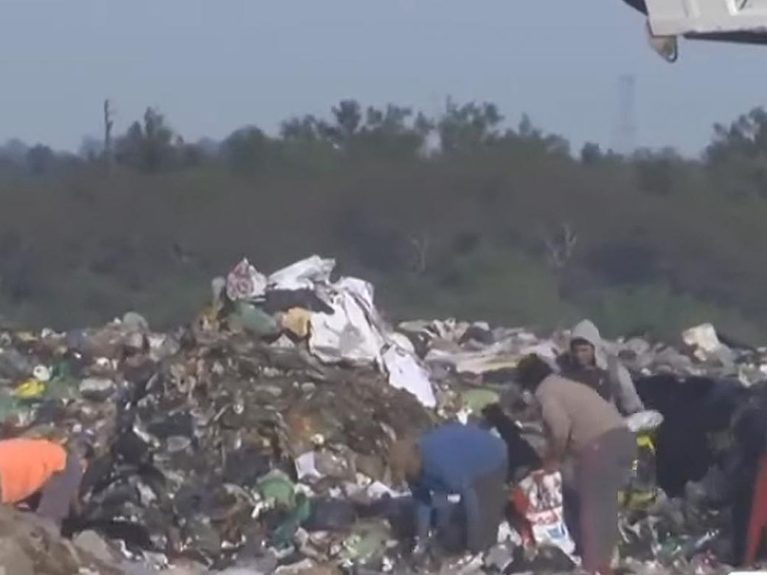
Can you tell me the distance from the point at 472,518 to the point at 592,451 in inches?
31.0

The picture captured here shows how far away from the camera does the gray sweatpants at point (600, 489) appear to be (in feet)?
37.5

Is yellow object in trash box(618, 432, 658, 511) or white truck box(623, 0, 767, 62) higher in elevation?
white truck box(623, 0, 767, 62)

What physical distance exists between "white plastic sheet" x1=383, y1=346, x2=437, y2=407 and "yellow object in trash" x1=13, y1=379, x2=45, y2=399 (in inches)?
118

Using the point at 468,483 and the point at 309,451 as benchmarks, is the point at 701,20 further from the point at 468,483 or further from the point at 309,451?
the point at 309,451

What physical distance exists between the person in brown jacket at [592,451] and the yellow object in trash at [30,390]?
689cm

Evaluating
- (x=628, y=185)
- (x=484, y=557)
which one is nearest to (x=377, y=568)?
(x=484, y=557)

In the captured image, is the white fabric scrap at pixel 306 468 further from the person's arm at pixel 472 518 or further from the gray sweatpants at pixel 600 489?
the gray sweatpants at pixel 600 489

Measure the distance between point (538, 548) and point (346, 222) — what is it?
1232cm

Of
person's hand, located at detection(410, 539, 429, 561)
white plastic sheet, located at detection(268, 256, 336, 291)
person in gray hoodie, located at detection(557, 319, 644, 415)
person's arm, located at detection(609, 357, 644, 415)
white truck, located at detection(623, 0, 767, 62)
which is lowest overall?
person's hand, located at detection(410, 539, 429, 561)

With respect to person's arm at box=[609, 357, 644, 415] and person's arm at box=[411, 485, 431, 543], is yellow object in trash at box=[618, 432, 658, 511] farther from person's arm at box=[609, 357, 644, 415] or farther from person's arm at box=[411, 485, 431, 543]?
person's arm at box=[411, 485, 431, 543]

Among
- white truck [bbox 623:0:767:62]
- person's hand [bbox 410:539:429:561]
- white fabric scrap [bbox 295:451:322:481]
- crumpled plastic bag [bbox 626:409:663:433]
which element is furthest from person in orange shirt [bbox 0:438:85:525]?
white truck [bbox 623:0:767:62]

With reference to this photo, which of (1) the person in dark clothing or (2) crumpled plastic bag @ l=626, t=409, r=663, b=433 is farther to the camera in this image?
(2) crumpled plastic bag @ l=626, t=409, r=663, b=433

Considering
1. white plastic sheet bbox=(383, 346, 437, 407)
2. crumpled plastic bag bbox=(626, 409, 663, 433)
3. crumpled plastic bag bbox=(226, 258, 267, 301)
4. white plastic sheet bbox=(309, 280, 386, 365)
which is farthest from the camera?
crumpled plastic bag bbox=(226, 258, 267, 301)

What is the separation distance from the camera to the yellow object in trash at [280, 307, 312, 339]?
1557 cm
